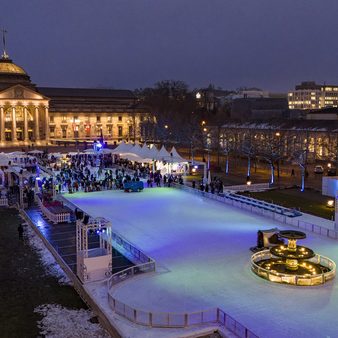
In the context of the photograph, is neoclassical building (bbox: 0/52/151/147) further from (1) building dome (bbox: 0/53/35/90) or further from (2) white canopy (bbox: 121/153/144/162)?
(2) white canopy (bbox: 121/153/144/162)

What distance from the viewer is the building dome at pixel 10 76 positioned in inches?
3442

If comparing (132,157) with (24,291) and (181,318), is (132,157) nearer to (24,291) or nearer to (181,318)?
(24,291)

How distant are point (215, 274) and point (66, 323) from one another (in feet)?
17.8

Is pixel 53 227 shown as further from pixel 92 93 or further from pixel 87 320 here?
pixel 92 93

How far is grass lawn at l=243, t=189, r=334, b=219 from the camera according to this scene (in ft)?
95.6

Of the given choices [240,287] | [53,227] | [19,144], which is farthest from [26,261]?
[19,144]

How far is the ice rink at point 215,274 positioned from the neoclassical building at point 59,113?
58.7 meters

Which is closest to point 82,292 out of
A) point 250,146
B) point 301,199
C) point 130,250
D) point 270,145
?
point 130,250

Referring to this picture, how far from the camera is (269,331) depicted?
12562 mm

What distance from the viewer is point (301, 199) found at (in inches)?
1293

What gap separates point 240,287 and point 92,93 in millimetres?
94845

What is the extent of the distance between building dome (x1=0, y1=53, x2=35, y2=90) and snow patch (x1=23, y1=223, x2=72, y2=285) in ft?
219

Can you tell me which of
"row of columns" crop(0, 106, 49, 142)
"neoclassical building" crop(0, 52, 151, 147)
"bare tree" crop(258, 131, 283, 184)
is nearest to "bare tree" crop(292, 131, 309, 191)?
"bare tree" crop(258, 131, 283, 184)

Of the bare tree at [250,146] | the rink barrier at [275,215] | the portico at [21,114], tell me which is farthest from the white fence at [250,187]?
the portico at [21,114]
